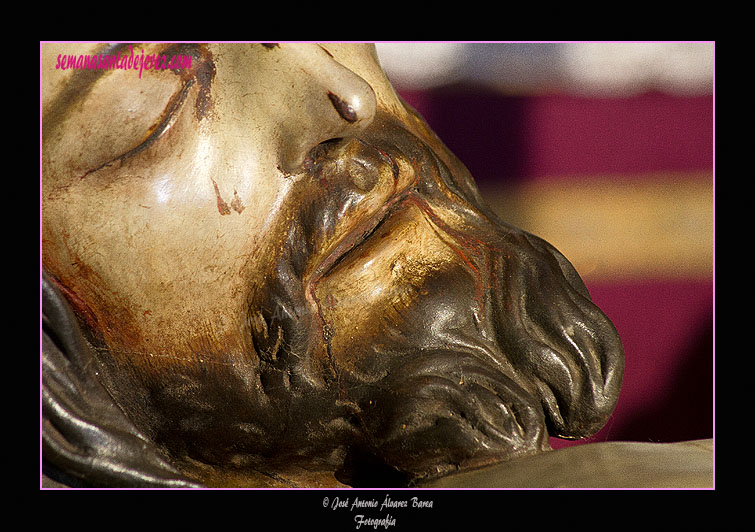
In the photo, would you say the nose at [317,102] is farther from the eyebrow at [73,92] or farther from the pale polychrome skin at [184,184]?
the eyebrow at [73,92]

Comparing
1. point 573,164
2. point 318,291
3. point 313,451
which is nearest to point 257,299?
point 318,291

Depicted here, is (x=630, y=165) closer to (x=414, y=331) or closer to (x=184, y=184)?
(x=414, y=331)

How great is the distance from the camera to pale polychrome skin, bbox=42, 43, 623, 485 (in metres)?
0.79

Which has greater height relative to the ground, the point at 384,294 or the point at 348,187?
the point at 348,187

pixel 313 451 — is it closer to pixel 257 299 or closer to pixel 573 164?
pixel 257 299

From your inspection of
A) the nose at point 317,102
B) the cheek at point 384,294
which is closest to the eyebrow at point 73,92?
the nose at point 317,102

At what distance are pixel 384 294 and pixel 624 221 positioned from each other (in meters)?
0.93

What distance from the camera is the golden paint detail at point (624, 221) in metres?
1.65

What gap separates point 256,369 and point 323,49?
31cm

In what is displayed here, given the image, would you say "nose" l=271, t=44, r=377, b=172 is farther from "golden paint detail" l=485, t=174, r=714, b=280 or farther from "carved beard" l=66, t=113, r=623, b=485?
"golden paint detail" l=485, t=174, r=714, b=280

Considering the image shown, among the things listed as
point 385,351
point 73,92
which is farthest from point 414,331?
point 73,92

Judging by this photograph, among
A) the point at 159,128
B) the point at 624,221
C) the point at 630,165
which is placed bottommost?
the point at 624,221

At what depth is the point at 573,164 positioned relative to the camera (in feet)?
5.41

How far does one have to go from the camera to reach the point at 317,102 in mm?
813
